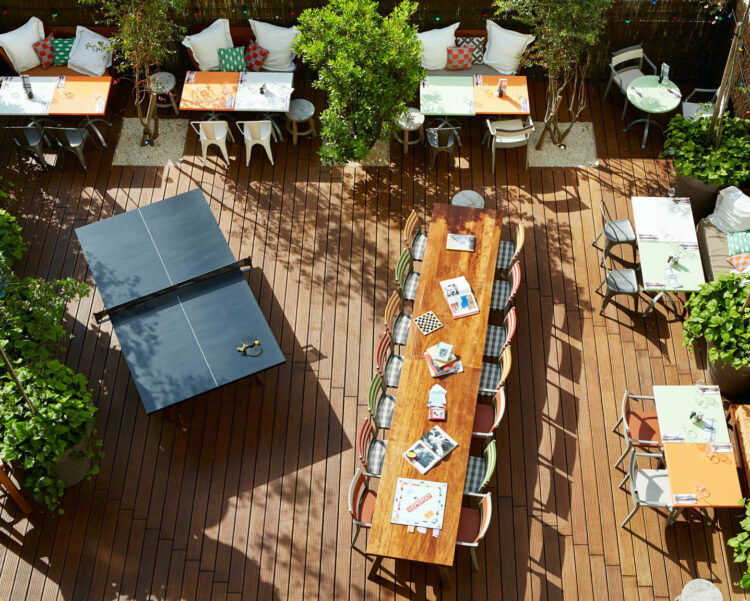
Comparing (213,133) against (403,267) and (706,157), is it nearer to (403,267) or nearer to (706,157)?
(403,267)

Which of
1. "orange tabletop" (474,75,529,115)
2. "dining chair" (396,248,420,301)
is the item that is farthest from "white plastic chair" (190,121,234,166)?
"orange tabletop" (474,75,529,115)

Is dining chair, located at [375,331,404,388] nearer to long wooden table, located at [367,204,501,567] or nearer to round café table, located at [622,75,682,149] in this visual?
long wooden table, located at [367,204,501,567]

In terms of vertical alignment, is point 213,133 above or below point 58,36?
below

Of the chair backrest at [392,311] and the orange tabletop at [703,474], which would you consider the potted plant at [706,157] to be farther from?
the chair backrest at [392,311]

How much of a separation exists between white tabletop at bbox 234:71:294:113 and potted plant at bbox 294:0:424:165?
1.23 meters

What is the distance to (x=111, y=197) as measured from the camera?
34.6ft

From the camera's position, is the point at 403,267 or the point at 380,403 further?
the point at 403,267

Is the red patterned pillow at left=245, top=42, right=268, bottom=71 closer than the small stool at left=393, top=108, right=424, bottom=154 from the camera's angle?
No

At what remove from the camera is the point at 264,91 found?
35.1ft

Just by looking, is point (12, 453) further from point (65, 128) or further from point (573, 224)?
point (573, 224)

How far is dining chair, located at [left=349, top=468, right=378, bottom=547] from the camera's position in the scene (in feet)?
24.3

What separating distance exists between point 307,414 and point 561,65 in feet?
18.4

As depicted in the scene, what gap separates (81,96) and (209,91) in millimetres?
1796

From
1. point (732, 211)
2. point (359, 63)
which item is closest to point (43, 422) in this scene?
point (359, 63)
